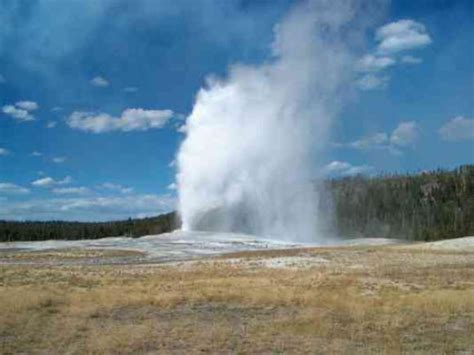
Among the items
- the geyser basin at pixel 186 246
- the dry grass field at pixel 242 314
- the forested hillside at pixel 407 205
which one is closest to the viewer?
the dry grass field at pixel 242 314

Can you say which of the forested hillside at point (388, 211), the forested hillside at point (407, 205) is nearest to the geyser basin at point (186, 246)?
the forested hillside at point (388, 211)

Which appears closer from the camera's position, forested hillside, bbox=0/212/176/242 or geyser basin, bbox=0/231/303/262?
geyser basin, bbox=0/231/303/262

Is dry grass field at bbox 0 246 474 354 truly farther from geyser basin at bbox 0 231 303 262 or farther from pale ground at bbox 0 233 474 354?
geyser basin at bbox 0 231 303 262

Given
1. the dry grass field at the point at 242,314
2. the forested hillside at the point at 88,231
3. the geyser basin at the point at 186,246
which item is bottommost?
the dry grass field at the point at 242,314

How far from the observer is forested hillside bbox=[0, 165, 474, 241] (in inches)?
5241

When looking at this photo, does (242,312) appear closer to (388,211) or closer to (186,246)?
(186,246)

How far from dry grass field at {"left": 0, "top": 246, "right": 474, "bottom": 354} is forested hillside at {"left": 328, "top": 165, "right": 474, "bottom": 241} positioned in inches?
3821

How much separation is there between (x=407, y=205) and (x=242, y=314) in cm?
12866

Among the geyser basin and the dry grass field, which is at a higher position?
the geyser basin

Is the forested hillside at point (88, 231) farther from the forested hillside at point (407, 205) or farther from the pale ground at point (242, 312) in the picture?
the pale ground at point (242, 312)

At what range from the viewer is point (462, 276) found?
33062 mm

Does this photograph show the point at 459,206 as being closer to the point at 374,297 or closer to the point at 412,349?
the point at 374,297

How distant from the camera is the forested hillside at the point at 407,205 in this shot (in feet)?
427

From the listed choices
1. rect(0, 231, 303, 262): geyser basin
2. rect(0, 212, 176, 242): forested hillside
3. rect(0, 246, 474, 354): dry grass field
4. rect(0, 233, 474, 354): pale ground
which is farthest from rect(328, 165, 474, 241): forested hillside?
rect(0, 246, 474, 354): dry grass field
